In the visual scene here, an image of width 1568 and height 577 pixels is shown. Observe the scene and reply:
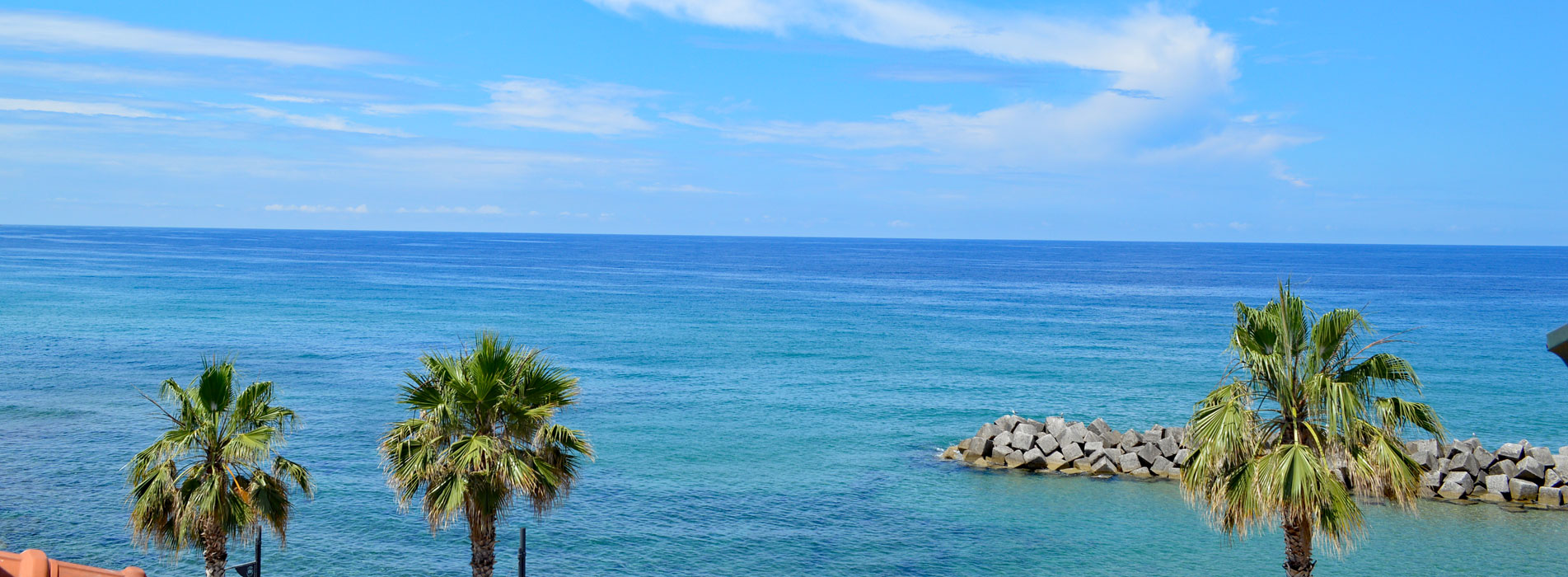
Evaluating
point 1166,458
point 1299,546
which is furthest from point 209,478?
point 1166,458

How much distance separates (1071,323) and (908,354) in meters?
26.5

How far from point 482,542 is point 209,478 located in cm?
492

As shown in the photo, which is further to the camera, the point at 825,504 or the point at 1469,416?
the point at 1469,416

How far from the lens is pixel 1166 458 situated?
121ft

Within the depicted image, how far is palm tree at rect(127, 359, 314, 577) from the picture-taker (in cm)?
1841

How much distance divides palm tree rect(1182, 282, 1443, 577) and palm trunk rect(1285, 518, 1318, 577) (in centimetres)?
2

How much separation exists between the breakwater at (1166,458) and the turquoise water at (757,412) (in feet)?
3.41

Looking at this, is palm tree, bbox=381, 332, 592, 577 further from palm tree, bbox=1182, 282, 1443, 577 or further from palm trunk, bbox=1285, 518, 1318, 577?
palm trunk, bbox=1285, 518, 1318, 577

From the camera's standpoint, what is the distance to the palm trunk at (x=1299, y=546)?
1605 cm

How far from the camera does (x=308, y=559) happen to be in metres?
28.7

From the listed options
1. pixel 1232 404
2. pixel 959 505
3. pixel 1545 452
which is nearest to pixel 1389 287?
pixel 1545 452

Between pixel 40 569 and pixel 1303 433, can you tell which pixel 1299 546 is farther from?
pixel 40 569

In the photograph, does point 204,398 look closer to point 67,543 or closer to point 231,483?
point 231,483

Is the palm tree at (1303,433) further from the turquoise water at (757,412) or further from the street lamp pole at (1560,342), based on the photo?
the turquoise water at (757,412)
